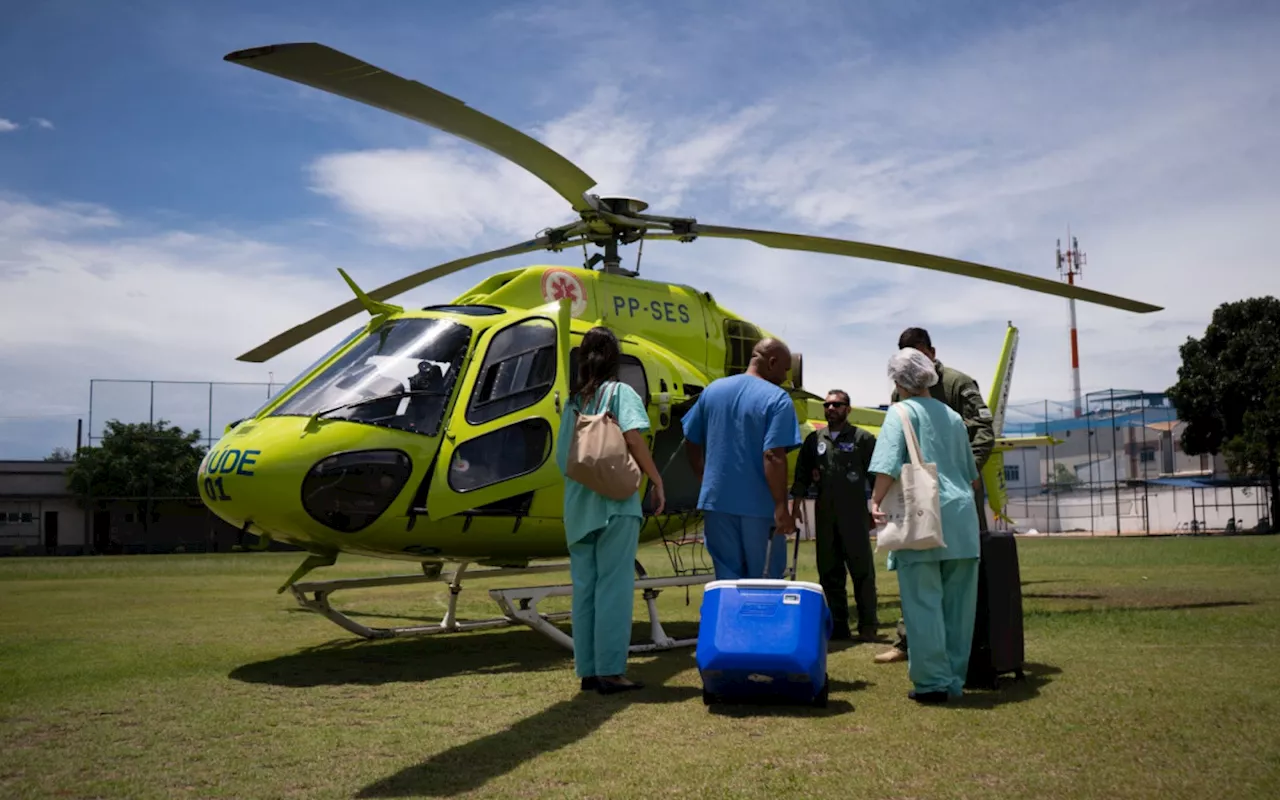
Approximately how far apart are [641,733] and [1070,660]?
3.18 meters

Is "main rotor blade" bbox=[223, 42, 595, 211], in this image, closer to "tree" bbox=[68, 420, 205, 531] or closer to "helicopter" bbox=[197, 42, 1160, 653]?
"helicopter" bbox=[197, 42, 1160, 653]

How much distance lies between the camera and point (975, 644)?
18.8ft

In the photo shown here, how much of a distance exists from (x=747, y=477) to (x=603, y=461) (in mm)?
868

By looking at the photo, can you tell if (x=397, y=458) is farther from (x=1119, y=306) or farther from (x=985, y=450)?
(x=1119, y=306)

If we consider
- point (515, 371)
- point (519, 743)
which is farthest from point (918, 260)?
point (519, 743)

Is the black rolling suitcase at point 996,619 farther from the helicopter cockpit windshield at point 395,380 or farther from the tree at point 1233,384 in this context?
the tree at point 1233,384

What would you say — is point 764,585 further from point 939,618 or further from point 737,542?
point 939,618

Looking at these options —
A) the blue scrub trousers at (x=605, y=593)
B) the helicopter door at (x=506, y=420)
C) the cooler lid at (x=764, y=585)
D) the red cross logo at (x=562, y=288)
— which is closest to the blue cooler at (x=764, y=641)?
the cooler lid at (x=764, y=585)

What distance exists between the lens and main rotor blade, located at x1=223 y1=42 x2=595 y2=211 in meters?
5.32

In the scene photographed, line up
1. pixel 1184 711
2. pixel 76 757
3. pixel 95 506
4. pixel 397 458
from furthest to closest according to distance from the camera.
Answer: pixel 95 506, pixel 397 458, pixel 1184 711, pixel 76 757

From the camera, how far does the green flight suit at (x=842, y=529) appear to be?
317 inches

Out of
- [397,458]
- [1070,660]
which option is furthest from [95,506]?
[1070,660]

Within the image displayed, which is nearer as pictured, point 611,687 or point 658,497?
point 611,687

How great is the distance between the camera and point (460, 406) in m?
7.16
